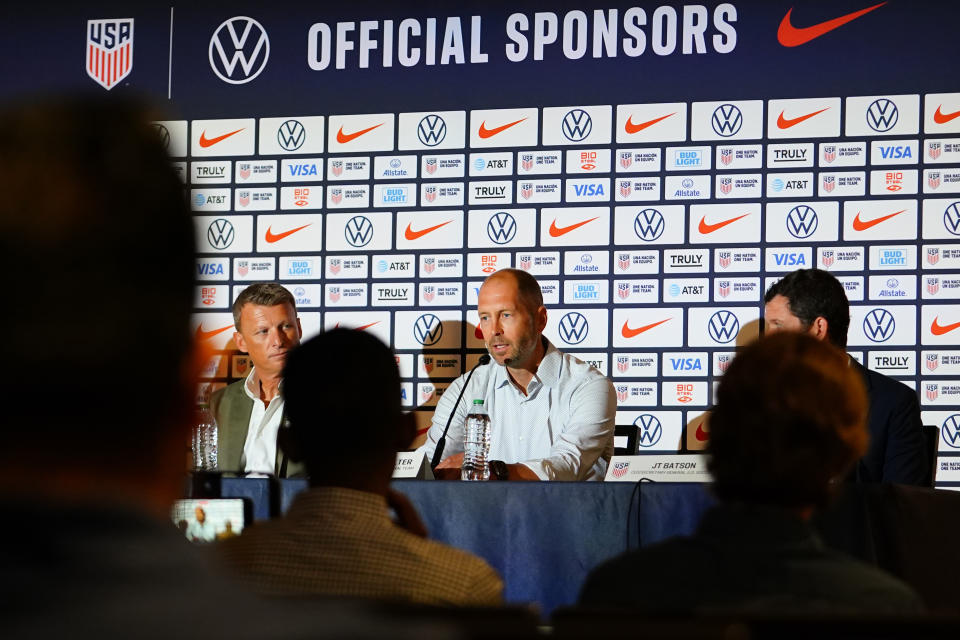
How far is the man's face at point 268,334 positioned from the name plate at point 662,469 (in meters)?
1.68

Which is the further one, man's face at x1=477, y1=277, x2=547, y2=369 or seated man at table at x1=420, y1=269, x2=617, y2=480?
man's face at x1=477, y1=277, x2=547, y2=369

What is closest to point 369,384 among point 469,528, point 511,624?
point 511,624

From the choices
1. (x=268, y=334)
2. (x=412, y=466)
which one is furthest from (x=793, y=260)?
(x=412, y=466)

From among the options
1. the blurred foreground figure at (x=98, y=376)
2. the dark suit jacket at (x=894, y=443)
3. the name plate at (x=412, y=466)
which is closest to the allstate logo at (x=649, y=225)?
the dark suit jacket at (x=894, y=443)

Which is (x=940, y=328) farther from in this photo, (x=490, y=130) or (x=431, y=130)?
(x=431, y=130)

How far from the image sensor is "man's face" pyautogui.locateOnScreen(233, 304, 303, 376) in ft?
13.7

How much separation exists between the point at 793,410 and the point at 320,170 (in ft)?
14.5

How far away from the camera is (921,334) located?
15.7 feet

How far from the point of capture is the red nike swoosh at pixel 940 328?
4.76 meters

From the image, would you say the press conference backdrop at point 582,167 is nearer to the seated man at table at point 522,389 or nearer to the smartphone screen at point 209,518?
the seated man at table at point 522,389

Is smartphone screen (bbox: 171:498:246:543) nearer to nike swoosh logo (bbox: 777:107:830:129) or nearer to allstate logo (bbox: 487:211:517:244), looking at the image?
allstate logo (bbox: 487:211:517:244)

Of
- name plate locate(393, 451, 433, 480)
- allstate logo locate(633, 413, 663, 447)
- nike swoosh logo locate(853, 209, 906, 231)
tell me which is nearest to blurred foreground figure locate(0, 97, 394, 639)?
name plate locate(393, 451, 433, 480)

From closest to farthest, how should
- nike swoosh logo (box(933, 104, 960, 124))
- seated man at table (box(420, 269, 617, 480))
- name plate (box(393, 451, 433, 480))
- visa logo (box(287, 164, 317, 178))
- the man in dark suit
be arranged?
1. name plate (box(393, 451, 433, 480))
2. the man in dark suit
3. seated man at table (box(420, 269, 617, 480))
4. nike swoosh logo (box(933, 104, 960, 124))
5. visa logo (box(287, 164, 317, 178))

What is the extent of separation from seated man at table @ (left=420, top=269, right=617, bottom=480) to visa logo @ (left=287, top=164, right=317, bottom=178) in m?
1.53
